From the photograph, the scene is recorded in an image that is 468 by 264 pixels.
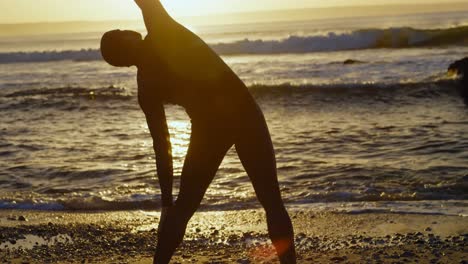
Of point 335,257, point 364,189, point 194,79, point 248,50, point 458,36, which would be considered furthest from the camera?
point 248,50

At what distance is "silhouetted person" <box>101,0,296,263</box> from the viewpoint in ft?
11.8

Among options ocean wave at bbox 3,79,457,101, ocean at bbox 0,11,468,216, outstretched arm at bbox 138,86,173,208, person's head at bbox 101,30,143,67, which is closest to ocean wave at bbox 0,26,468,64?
ocean at bbox 0,11,468,216

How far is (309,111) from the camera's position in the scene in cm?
1534

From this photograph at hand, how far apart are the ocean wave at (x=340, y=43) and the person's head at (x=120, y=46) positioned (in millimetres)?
33070

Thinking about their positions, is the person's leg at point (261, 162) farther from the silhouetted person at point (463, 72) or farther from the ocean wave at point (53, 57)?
the ocean wave at point (53, 57)

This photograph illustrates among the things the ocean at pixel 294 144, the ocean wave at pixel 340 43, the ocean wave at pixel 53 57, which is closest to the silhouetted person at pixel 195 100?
the ocean at pixel 294 144

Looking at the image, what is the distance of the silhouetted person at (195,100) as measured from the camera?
3.60m

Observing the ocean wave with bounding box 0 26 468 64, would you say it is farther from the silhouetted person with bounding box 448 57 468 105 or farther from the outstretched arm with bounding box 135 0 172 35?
the outstretched arm with bounding box 135 0 172 35

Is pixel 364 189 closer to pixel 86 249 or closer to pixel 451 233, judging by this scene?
pixel 451 233

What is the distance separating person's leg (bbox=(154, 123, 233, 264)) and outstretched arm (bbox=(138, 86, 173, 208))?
4.1 inches

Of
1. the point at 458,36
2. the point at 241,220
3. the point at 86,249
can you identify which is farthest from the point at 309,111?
the point at 458,36

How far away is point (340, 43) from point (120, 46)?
36.6 metres

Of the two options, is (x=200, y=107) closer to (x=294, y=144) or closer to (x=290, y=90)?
(x=294, y=144)

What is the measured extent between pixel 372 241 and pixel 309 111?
9.99 m
